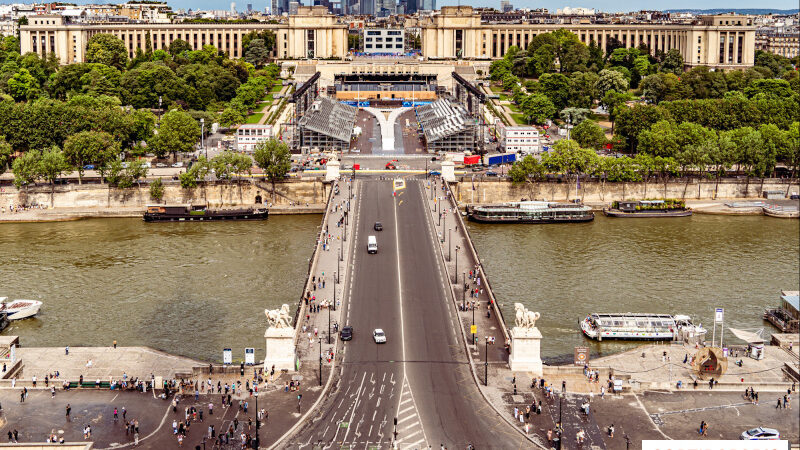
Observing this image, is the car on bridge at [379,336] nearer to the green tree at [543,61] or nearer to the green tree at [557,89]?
the green tree at [557,89]

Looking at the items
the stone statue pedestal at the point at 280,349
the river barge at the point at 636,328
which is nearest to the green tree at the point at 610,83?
the river barge at the point at 636,328

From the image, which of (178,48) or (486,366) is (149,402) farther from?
(178,48)

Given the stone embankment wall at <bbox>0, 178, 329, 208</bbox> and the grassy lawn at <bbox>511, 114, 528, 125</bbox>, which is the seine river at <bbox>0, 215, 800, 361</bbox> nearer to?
the stone embankment wall at <bbox>0, 178, 329, 208</bbox>

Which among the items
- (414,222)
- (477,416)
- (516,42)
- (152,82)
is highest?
(516,42)

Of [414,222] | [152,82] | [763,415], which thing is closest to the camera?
[763,415]

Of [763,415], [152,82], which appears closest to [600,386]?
[763,415]

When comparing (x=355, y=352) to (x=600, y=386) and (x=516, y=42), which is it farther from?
(x=516, y=42)
